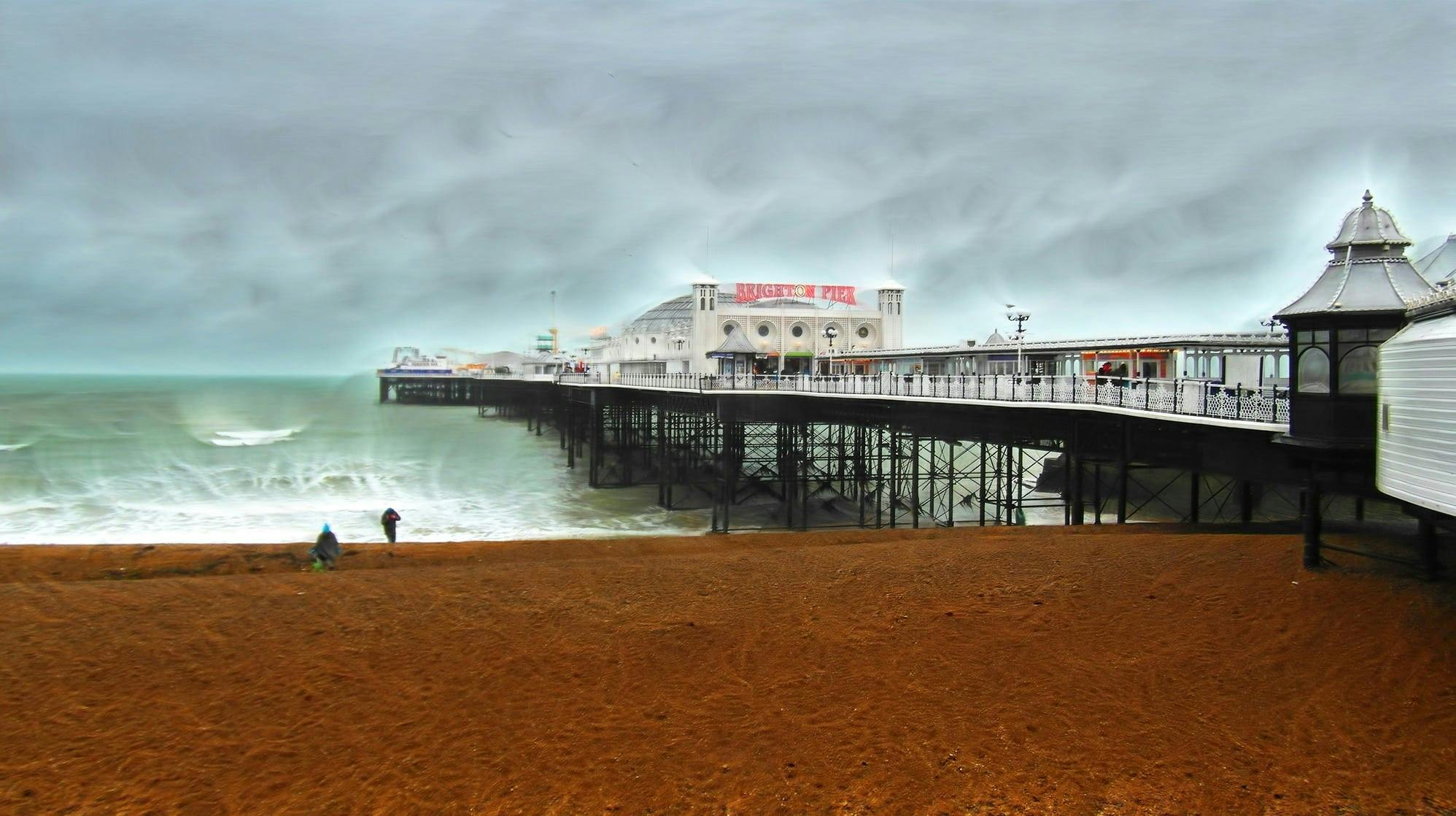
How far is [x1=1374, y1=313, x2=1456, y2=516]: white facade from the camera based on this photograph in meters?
7.25

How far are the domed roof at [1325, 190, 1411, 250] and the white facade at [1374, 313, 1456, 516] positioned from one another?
69.1 inches

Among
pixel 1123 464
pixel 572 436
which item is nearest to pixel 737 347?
pixel 572 436

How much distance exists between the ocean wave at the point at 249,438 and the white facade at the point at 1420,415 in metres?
69.4

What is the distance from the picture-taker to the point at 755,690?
8.71 m

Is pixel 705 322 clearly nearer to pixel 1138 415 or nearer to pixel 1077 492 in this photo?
pixel 1077 492

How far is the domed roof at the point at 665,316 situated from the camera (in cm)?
7294

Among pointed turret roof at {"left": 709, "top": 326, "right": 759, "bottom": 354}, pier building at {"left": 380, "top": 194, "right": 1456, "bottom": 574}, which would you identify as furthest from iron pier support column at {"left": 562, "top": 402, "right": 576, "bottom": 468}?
pointed turret roof at {"left": 709, "top": 326, "right": 759, "bottom": 354}

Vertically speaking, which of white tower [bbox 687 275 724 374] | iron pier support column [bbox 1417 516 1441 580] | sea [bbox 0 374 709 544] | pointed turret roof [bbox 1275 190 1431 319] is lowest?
sea [bbox 0 374 709 544]

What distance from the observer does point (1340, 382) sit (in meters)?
10.2

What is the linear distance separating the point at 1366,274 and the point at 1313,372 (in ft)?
4.46

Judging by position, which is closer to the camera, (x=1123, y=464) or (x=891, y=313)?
(x=1123, y=464)

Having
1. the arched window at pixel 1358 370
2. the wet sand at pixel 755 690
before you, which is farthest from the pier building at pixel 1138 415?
the wet sand at pixel 755 690

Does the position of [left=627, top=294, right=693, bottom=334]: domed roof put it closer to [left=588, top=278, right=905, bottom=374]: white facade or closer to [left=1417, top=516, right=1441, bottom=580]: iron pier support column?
[left=588, top=278, right=905, bottom=374]: white facade

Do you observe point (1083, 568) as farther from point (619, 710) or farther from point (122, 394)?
point (122, 394)
